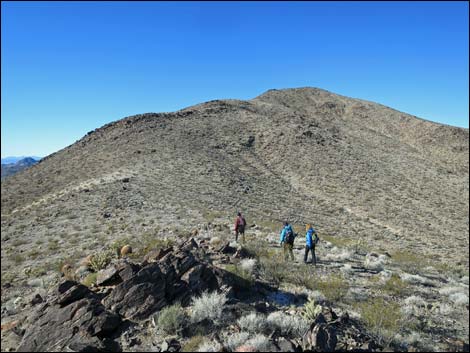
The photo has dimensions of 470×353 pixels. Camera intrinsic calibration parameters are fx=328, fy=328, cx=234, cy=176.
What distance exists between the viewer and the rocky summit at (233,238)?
24.0 feet

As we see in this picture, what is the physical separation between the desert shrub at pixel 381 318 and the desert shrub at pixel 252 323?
9.01ft

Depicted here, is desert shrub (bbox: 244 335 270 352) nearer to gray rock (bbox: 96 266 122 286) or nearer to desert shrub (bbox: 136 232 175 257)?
gray rock (bbox: 96 266 122 286)

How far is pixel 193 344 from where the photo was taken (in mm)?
6555

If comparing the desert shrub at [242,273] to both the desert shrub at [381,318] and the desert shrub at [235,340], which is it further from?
the desert shrub at [381,318]

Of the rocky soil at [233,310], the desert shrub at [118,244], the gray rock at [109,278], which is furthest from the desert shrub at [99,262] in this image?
the gray rock at [109,278]

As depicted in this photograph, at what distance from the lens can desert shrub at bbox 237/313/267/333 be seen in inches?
277

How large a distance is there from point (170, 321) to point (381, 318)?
5322mm

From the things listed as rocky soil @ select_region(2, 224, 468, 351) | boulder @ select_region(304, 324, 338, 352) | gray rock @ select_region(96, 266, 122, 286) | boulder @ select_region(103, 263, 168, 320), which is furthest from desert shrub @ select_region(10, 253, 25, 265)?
boulder @ select_region(304, 324, 338, 352)

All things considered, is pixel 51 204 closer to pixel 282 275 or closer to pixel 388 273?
pixel 282 275

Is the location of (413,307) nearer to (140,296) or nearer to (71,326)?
(140,296)

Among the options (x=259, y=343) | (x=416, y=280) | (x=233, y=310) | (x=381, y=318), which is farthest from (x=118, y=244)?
(x=416, y=280)

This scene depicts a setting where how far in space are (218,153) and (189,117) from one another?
15390 mm

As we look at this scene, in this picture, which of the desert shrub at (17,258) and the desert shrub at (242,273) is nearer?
the desert shrub at (242,273)

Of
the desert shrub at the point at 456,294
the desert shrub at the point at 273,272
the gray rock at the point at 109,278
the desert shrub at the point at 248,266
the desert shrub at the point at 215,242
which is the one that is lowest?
the desert shrub at the point at 456,294
